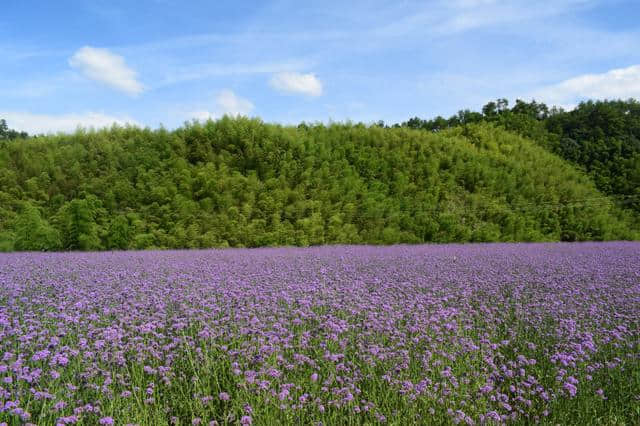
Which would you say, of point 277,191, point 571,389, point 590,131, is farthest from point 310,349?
point 590,131

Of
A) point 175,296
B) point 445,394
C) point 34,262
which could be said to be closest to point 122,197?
point 34,262

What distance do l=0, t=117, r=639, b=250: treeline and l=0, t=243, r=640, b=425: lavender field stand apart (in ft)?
17.7

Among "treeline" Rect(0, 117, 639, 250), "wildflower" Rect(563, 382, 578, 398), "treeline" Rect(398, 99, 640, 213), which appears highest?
"treeline" Rect(398, 99, 640, 213)

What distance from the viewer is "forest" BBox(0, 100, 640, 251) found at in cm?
1066

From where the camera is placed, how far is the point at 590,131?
19.0 meters

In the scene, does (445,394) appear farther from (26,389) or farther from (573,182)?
(573,182)

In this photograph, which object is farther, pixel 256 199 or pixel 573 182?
pixel 573 182

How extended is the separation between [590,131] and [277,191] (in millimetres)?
14548

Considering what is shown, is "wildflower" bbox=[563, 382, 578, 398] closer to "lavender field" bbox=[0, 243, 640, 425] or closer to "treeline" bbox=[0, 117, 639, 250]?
"lavender field" bbox=[0, 243, 640, 425]

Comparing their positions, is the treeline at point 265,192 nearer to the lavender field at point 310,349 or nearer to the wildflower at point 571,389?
the lavender field at point 310,349

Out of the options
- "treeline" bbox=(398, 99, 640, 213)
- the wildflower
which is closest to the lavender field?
the wildflower

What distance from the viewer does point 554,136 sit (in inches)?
760

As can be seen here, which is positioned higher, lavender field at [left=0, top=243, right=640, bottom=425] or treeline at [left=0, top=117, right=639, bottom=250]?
treeline at [left=0, top=117, right=639, bottom=250]

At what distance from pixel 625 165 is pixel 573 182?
11.7ft
